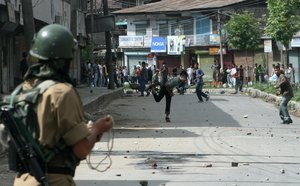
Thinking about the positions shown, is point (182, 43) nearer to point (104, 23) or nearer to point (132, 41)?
point (132, 41)

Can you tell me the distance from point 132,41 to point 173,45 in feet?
19.5

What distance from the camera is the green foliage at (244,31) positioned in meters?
48.6

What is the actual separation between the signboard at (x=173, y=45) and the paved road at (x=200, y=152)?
41007 millimetres

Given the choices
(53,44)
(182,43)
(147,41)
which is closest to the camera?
(53,44)

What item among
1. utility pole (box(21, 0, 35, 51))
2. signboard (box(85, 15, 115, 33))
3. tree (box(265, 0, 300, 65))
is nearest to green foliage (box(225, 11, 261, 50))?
tree (box(265, 0, 300, 65))

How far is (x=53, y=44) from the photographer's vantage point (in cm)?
368

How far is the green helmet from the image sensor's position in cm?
368

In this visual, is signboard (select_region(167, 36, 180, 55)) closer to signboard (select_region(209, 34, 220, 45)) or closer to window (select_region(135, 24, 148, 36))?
signboard (select_region(209, 34, 220, 45))

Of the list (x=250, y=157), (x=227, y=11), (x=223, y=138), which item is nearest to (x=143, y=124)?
(x=223, y=138)

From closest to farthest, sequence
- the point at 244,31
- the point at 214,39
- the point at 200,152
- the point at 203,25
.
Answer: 1. the point at 200,152
2. the point at 244,31
3. the point at 214,39
4. the point at 203,25

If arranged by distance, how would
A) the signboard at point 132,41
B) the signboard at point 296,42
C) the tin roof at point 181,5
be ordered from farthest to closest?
the signboard at point 132,41
the tin roof at point 181,5
the signboard at point 296,42

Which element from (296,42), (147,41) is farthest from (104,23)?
(147,41)

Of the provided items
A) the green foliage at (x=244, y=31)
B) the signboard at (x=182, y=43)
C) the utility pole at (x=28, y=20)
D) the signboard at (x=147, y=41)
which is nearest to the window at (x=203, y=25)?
the signboard at (x=182, y=43)

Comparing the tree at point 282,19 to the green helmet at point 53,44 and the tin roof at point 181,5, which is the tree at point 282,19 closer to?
the tin roof at point 181,5
